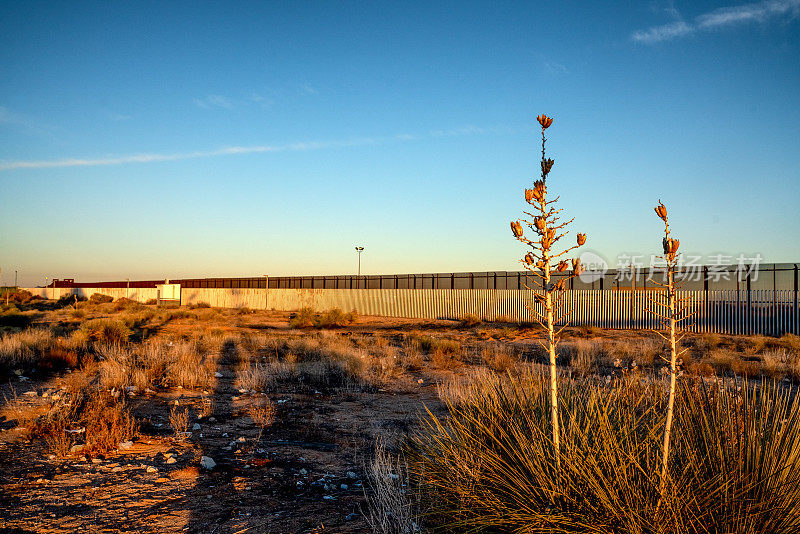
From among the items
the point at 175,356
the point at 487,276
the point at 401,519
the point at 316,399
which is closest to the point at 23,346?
the point at 175,356

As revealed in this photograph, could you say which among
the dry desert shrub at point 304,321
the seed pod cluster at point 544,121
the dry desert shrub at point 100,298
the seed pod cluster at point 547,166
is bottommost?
the dry desert shrub at point 304,321

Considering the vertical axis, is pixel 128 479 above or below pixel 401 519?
below

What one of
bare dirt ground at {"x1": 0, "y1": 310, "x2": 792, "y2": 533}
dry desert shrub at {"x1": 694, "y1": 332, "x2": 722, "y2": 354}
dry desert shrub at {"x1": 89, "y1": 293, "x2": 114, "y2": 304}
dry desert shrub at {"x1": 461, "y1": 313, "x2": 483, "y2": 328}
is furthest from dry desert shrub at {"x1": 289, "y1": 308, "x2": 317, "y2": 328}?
dry desert shrub at {"x1": 89, "y1": 293, "x2": 114, "y2": 304}

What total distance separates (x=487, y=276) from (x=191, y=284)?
47.5 metres

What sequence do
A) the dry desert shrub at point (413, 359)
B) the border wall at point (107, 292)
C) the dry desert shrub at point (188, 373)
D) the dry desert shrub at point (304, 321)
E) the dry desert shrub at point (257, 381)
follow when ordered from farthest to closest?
the border wall at point (107, 292), the dry desert shrub at point (304, 321), the dry desert shrub at point (413, 359), the dry desert shrub at point (188, 373), the dry desert shrub at point (257, 381)

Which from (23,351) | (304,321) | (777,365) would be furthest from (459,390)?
(304,321)

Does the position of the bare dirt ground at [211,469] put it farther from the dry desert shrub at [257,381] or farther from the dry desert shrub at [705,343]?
the dry desert shrub at [705,343]

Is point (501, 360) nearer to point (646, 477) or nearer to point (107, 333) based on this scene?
point (646, 477)

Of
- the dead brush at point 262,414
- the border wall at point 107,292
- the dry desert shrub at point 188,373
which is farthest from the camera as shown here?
the border wall at point 107,292

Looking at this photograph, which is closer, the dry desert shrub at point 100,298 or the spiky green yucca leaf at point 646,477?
the spiky green yucca leaf at point 646,477

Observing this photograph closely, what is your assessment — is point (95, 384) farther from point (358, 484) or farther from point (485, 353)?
point (485, 353)

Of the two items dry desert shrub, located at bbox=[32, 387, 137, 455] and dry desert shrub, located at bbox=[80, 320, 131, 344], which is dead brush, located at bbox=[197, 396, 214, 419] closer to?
dry desert shrub, located at bbox=[32, 387, 137, 455]

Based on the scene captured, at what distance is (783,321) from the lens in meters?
23.5

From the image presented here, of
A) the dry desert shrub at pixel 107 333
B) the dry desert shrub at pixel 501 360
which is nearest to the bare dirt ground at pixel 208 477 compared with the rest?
the dry desert shrub at pixel 501 360
